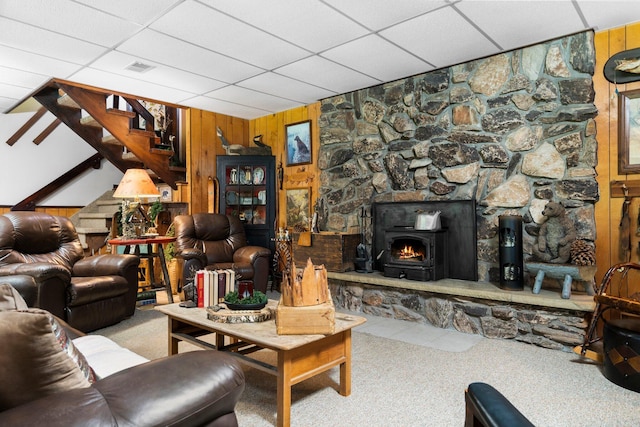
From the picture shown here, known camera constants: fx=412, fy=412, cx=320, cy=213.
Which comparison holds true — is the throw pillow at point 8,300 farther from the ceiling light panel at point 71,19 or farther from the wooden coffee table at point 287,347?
the ceiling light panel at point 71,19

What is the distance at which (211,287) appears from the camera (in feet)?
8.71

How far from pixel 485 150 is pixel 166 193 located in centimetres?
443

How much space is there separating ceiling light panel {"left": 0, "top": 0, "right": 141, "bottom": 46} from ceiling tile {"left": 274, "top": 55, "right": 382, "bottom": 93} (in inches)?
58.6

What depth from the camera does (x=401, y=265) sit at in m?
4.10

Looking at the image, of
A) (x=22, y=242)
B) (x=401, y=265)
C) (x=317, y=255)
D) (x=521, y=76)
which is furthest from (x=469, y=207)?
(x=22, y=242)

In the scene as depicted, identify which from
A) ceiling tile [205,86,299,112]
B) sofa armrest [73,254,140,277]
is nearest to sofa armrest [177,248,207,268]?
sofa armrest [73,254,140,277]

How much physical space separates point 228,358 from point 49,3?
2.82 m

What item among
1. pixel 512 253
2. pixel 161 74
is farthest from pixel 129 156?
pixel 512 253

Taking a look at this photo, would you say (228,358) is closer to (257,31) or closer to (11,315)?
(11,315)

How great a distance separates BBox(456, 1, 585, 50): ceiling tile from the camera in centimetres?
289

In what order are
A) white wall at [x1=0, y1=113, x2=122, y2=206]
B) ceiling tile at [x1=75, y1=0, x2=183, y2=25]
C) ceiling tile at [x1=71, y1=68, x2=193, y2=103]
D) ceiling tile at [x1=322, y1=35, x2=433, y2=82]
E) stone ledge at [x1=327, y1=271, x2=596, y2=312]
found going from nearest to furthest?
1. ceiling tile at [x1=75, y1=0, x2=183, y2=25]
2. stone ledge at [x1=327, y1=271, x2=596, y2=312]
3. ceiling tile at [x1=322, y1=35, x2=433, y2=82]
4. ceiling tile at [x1=71, y1=68, x2=193, y2=103]
5. white wall at [x1=0, y1=113, x2=122, y2=206]

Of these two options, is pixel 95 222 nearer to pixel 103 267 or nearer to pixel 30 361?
pixel 103 267

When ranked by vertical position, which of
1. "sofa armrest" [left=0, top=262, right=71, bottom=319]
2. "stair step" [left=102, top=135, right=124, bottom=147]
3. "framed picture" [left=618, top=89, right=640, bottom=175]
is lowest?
"sofa armrest" [left=0, top=262, right=71, bottom=319]

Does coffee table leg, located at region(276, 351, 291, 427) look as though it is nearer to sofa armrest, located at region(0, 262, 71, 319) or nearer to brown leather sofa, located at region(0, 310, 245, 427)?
brown leather sofa, located at region(0, 310, 245, 427)
